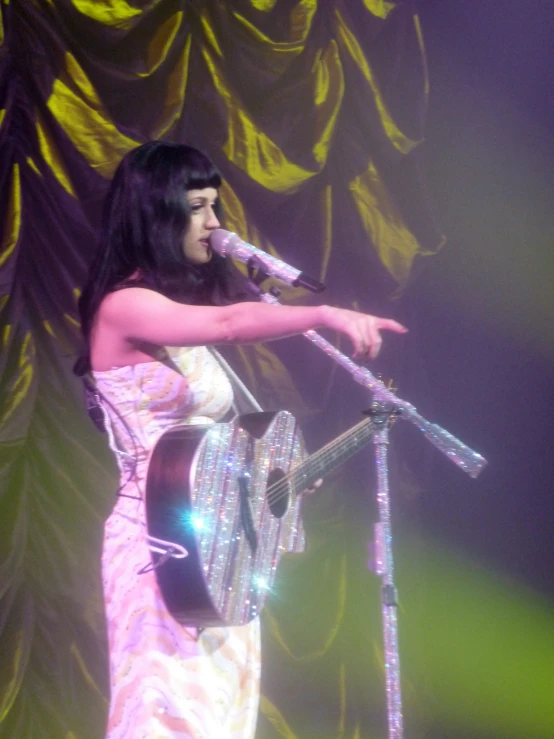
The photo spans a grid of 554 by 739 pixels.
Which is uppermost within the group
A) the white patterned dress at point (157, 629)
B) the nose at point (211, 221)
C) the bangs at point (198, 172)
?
the bangs at point (198, 172)

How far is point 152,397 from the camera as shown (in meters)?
1.33

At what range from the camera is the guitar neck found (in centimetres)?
158

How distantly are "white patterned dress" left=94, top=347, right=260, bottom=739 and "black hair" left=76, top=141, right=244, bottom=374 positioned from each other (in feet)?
0.41

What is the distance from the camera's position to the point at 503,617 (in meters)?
2.54

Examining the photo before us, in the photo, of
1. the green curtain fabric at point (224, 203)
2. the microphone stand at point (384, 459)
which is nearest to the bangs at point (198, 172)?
the microphone stand at point (384, 459)

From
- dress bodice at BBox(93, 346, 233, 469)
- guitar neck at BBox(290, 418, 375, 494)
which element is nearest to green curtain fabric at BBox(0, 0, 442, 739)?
guitar neck at BBox(290, 418, 375, 494)

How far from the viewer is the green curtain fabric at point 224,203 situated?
6.79 ft

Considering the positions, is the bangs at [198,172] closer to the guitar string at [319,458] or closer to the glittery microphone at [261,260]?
the glittery microphone at [261,260]

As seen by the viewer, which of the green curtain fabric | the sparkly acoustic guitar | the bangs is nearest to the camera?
the sparkly acoustic guitar

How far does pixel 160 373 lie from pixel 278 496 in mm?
339

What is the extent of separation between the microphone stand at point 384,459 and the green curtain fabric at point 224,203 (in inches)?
33.0

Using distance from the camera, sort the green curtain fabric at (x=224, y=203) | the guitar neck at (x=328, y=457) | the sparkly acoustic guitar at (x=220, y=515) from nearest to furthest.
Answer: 1. the sparkly acoustic guitar at (x=220, y=515)
2. the guitar neck at (x=328, y=457)
3. the green curtain fabric at (x=224, y=203)

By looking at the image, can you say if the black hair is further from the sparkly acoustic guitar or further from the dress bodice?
the sparkly acoustic guitar

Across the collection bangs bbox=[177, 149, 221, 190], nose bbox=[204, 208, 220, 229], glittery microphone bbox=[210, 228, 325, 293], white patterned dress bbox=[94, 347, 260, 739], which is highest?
bangs bbox=[177, 149, 221, 190]
